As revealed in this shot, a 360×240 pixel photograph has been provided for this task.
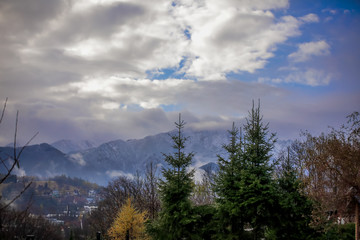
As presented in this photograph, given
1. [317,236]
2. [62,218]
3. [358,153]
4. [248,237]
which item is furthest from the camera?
[62,218]

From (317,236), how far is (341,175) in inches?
195

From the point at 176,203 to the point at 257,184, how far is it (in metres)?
5.46

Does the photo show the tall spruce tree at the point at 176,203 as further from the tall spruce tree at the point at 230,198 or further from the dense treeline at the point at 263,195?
the tall spruce tree at the point at 230,198

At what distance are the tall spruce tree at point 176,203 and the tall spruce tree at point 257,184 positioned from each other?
3.54 meters

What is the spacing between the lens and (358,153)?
13844mm

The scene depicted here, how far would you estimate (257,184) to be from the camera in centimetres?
1655

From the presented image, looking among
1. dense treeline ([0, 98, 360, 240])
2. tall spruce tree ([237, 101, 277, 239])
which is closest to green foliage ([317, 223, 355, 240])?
dense treeline ([0, 98, 360, 240])

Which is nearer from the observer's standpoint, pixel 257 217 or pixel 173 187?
pixel 257 217

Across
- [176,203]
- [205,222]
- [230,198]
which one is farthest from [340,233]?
[176,203]

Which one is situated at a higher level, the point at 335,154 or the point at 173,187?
the point at 335,154

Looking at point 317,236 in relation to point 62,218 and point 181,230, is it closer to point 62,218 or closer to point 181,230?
point 181,230

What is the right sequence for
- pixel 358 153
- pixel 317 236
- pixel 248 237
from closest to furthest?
pixel 358 153 → pixel 317 236 → pixel 248 237

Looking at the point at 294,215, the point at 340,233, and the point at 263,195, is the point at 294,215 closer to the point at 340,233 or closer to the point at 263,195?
the point at 263,195

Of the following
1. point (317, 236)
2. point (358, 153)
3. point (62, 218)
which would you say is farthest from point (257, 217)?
point (62, 218)
